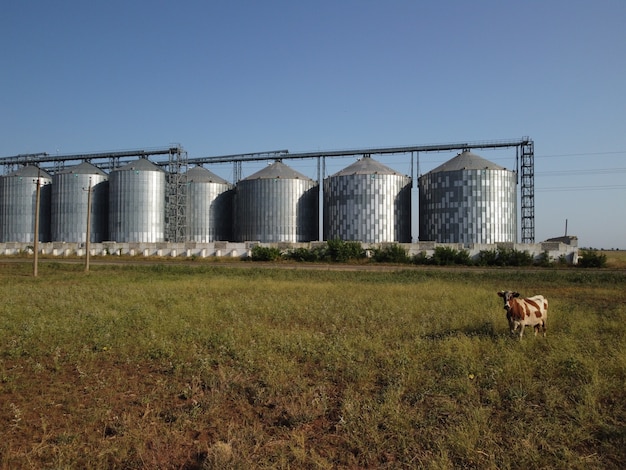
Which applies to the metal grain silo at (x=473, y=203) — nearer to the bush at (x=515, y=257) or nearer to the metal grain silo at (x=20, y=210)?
the bush at (x=515, y=257)

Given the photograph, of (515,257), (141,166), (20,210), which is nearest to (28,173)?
(20,210)

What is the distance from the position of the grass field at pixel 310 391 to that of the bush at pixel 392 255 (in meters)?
33.5

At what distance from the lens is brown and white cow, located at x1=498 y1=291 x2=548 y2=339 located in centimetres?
1177

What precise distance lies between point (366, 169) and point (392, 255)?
902 inches

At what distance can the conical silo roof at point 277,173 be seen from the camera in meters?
72.2

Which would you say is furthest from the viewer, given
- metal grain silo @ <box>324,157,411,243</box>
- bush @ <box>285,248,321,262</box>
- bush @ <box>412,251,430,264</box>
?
metal grain silo @ <box>324,157,411,243</box>

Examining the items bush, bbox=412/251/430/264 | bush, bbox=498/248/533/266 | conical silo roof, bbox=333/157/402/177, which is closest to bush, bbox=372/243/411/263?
bush, bbox=412/251/430/264

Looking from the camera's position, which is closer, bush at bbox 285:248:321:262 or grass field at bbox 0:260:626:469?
grass field at bbox 0:260:626:469

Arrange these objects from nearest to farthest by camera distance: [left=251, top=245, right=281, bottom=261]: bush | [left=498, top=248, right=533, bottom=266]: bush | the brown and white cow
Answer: the brown and white cow, [left=498, top=248, right=533, bottom=266]: bush, [left=251, top=245, right=281, bottom=261]: bush

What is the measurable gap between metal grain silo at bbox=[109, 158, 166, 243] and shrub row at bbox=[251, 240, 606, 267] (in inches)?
1051

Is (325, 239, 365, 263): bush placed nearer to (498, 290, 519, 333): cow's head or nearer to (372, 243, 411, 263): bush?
(372, 243, 411, 263): bush

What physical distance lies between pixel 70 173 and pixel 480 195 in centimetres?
6903

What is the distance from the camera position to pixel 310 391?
819cm

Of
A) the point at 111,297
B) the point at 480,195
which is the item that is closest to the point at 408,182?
the point at 480,195
